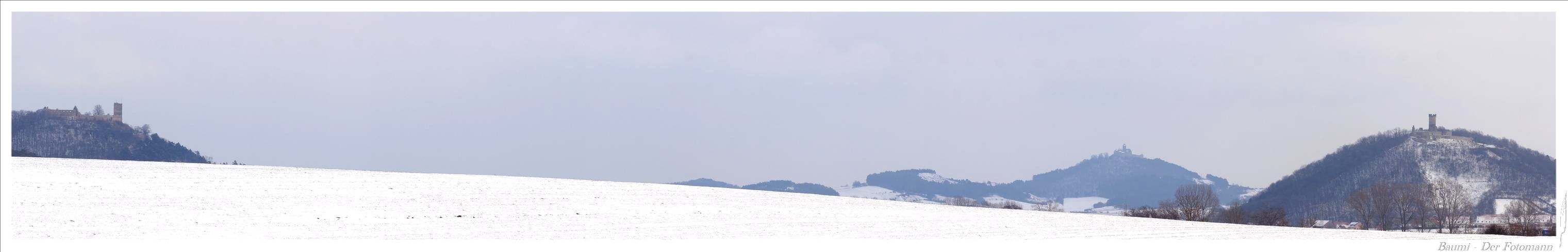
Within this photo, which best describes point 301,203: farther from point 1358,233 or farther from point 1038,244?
point 1358,233

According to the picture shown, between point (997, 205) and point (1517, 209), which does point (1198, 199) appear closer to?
point (997, 205)

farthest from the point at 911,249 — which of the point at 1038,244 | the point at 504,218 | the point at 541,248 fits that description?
the point at 504,218

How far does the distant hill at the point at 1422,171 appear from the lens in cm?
16688

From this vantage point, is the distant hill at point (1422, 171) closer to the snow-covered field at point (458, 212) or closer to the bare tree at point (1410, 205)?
the bare tree at point (1410, 205)

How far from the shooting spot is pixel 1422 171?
183875 mm

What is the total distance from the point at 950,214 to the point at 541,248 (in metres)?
11.6

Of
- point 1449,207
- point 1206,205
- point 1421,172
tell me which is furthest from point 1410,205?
point 1421,172

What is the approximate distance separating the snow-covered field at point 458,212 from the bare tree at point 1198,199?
A: 130ft

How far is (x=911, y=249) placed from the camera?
72.2 ft

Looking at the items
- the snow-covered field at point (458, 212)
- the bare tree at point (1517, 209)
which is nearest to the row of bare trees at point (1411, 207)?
the bare tree at point (1517, 209)

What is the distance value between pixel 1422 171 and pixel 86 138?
17989 centimetres

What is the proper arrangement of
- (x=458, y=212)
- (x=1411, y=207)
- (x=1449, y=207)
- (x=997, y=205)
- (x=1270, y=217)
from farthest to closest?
(x=1449, y=207)
(x=1411, y=207)
(x=1270, y=217)
(x=997, y=205)
(x=458, y=212)

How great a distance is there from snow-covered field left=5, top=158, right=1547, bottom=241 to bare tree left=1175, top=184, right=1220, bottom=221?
39.5m

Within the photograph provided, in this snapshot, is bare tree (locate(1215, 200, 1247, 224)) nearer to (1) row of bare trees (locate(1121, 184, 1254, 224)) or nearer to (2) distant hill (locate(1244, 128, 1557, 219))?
(1) row of bare trees (locate(1121, 184, 1254, 224))
